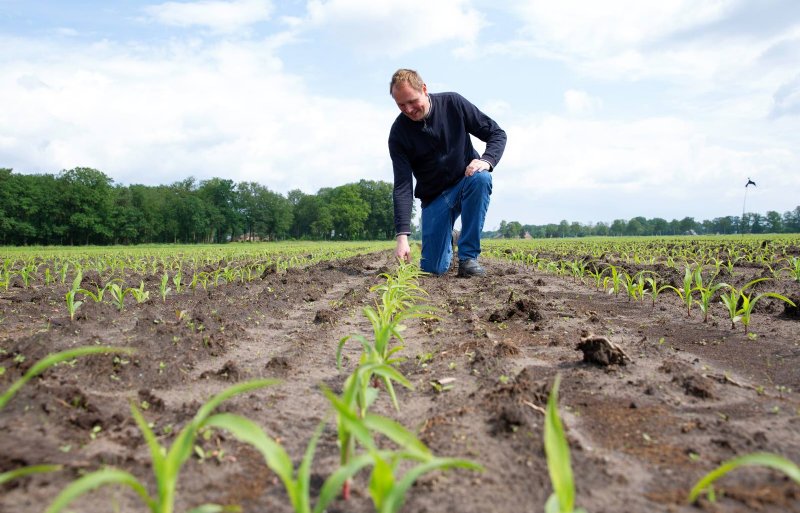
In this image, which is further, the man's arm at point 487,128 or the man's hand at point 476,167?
the man's arm at point 487,128

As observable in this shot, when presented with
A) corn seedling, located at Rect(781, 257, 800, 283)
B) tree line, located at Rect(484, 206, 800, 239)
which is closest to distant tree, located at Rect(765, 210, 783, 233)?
tree line, located at Rect(484, 206, 800, 239)

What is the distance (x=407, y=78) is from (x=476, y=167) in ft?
4.67

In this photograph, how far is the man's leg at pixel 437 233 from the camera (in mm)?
7391

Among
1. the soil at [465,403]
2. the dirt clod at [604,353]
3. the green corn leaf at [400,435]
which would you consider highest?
the green corn leaf at [400,435]

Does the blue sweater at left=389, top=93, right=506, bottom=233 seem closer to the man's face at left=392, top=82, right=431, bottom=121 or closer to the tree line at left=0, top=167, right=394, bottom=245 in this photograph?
the man's face at left=392, top=82, right=431, bottom=121

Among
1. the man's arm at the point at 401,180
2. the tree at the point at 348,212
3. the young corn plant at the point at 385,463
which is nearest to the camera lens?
the young corn plant at the point at 385,463

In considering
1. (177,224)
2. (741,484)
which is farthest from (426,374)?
(177,224)

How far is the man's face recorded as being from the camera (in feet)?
18.6

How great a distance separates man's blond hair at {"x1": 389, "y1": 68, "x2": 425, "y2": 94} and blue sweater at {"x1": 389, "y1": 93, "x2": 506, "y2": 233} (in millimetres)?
845

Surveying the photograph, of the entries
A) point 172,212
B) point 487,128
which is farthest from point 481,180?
point 172,212

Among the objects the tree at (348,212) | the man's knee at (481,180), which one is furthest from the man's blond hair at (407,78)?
the tree at (348,212)

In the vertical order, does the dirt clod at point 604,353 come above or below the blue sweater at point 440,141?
below

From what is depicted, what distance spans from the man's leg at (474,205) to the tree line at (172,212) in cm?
5979

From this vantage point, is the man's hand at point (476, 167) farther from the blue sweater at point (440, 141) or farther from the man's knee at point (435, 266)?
the man's knee at point (435, 266)
